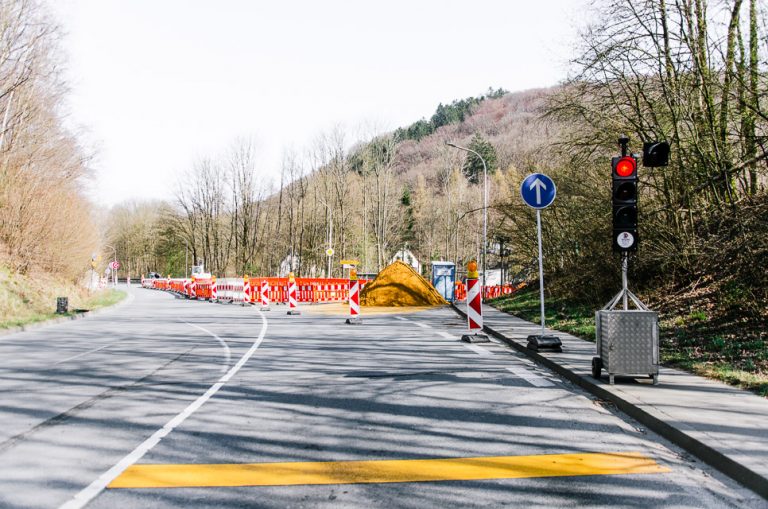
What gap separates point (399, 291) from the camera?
103 feet

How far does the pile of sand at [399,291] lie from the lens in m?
31.2

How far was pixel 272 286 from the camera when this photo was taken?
36906 mm

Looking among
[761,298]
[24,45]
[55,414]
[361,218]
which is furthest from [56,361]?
[361,218]

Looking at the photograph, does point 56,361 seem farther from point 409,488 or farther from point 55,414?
point 409,488

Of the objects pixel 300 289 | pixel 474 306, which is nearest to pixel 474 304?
pixel 474 306

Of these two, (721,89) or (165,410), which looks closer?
(165,410)

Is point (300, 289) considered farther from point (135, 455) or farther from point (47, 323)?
point (135, 455)

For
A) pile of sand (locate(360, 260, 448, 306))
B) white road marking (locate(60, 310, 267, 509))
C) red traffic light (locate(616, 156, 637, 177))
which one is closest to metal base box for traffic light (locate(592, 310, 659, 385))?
red traffic light (locate(616, 156, 637, 177))

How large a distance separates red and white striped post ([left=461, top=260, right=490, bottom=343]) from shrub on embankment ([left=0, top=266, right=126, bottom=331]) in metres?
12.9

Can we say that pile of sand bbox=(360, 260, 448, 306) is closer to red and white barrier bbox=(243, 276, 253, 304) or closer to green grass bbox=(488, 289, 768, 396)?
red and white barrier bbox=(243, 276, 253, 304)

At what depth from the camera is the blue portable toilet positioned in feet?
115

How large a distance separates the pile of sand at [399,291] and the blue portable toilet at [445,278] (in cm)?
284

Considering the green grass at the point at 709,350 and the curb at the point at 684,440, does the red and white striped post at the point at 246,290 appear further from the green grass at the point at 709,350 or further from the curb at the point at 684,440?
the curb at the point at 684,440

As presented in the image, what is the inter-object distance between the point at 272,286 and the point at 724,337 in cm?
2843
